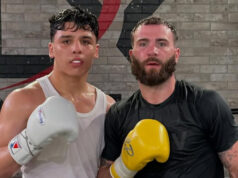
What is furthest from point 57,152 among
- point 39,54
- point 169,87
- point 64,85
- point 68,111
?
point 39,54

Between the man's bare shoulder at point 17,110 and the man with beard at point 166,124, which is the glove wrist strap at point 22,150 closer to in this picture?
the man's bare shoulder at point 17,110

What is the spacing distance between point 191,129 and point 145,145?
0.21 meters

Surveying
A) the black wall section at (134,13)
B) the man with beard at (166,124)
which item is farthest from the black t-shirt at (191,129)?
the black wall section at (134,13)

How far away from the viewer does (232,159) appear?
1.19 metres

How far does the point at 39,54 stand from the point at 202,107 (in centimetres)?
226

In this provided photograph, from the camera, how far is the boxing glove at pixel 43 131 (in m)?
1.09

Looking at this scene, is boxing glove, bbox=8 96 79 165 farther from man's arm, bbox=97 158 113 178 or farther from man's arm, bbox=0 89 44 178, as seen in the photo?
man's arm, bbox=97 158 113 178

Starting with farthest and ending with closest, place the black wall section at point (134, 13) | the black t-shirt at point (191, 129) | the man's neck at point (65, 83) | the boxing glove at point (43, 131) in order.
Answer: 1. the black wall section at point (134, 13)
2. the man's neck at point (65, 83)
3. the black t-shirt at point (191, 129)
4. the boxing glove at point (43, 131)

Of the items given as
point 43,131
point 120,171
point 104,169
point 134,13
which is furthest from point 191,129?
point 134,13

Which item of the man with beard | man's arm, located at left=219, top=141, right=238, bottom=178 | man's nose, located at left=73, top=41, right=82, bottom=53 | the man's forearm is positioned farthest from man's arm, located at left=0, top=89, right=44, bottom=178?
man's arm, located at left=219, top=141, right=238, bottom=178

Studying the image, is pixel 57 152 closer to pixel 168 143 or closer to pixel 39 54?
pixel 168 143

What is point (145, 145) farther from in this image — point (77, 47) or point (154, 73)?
point (77, 47)

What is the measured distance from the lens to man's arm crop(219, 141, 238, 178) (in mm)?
1185

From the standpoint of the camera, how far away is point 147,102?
131 cm
